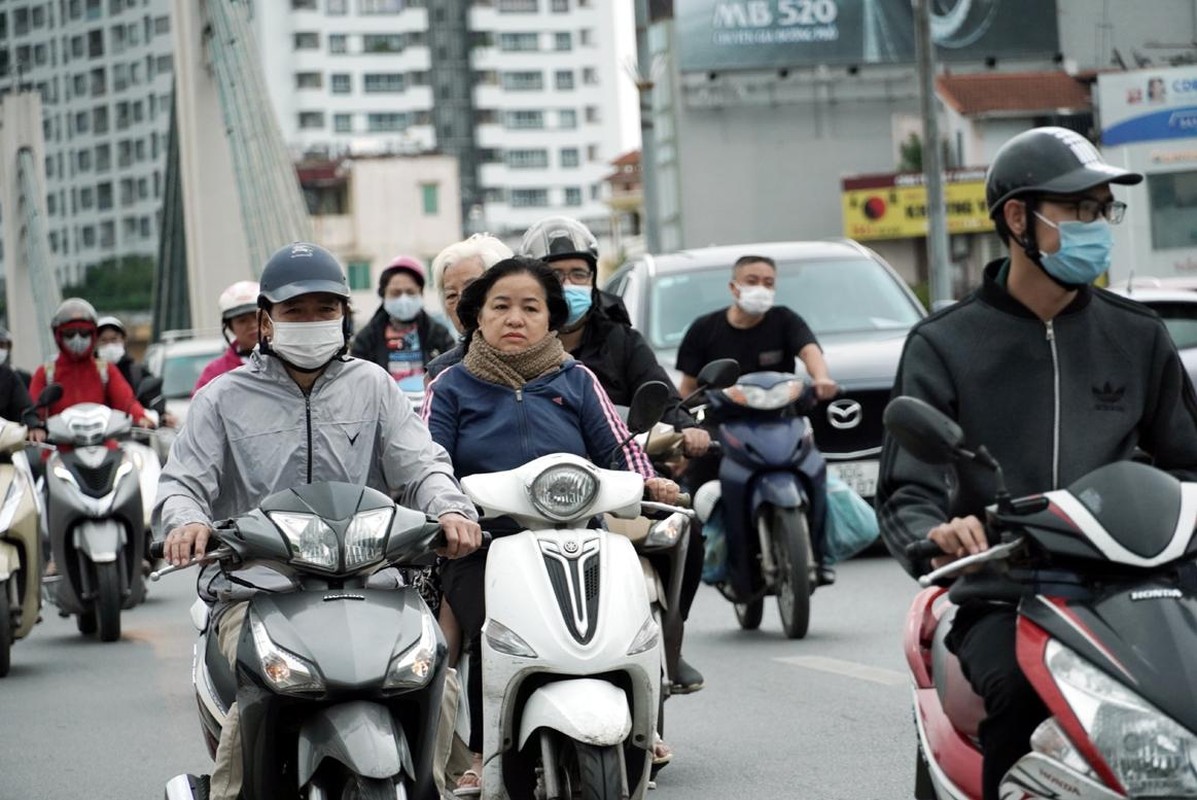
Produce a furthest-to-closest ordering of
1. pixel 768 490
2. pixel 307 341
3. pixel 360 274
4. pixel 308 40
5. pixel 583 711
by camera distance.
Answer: pixel 308 40, pixel 360 274, pixel 768 490, pixel 307 341, pixel 583 711

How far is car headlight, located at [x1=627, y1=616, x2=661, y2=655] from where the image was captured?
5.87 metres

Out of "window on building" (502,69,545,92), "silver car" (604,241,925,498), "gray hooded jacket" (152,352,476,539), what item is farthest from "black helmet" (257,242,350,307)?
"window on building" (502,69,545,92)

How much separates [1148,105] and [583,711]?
59380 mm

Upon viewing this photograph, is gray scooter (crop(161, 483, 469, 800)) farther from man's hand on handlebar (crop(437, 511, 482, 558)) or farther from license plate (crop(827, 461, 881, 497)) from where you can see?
license plate (crop(827, 461, 881, 497))

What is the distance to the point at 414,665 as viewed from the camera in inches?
201

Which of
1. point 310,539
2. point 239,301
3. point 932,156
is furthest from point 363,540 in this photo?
point 932,156

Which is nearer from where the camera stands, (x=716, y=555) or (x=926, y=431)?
(x=926, y=431)

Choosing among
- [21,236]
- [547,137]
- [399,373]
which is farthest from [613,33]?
[399,373]

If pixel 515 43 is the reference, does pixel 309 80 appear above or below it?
below

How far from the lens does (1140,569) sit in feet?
14.2

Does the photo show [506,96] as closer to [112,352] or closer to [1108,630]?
[112,352]

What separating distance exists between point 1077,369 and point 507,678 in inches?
65.5

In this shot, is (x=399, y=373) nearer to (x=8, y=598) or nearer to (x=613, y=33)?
(x=8, y=598)

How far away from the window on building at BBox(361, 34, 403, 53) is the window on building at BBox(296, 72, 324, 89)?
332 centimetres
